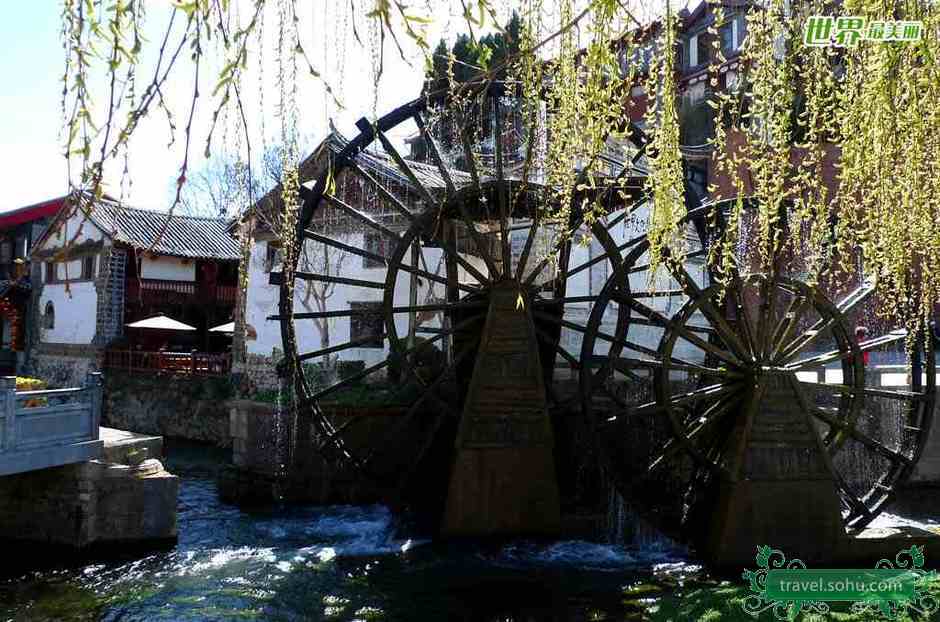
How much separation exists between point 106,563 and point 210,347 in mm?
15789

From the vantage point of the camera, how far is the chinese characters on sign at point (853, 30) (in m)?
3.17

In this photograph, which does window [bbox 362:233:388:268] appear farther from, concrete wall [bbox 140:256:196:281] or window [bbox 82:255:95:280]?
window [bbox 82:255:95:280]

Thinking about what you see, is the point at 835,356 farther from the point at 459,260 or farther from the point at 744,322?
the point at 459,260

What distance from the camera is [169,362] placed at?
61.7 ft

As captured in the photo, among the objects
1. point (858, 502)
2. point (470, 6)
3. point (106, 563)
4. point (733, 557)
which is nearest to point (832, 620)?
point (733, 557)

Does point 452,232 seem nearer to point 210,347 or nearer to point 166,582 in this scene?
point 166,582

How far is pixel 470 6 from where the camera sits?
6.86 ft

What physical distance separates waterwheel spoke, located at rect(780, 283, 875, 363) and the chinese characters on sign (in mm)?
5106

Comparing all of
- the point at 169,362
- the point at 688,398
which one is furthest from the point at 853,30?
the point at 169,362

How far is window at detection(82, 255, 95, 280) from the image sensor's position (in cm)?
2159

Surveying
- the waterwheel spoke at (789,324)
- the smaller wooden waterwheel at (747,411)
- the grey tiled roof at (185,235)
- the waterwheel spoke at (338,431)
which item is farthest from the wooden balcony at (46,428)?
the grey tiled roof at (185,235)

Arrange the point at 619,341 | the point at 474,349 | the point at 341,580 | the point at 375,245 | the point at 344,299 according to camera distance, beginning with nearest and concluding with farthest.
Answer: the point at 341,580
the point at 619,341
the point at 474,349
the point at 375,245
the point at 344,299

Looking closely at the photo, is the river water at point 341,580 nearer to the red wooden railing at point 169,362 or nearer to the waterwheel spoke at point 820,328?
the waterwheel spoke at point 820,328

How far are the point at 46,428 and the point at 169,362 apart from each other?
1101 cm
